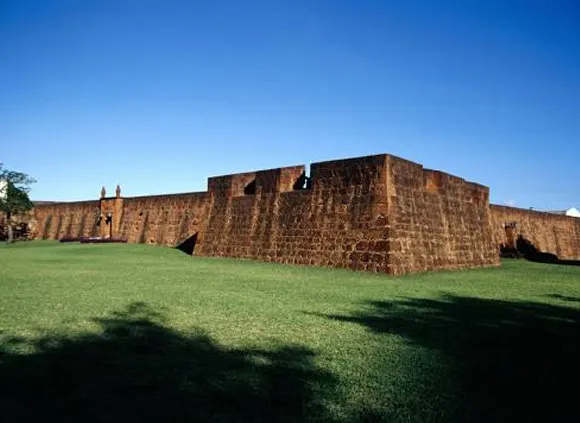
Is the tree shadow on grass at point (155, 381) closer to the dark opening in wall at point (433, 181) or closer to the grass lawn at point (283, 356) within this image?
the grass lawn at point (283, 356)

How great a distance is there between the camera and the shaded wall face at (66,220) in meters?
29.0

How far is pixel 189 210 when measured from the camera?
2203 cm

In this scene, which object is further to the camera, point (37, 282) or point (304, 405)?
point (37, 282)

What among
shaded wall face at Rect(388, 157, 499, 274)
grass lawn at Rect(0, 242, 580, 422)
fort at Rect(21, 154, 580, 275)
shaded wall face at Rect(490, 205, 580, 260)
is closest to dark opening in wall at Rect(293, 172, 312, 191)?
fort at Rect(21, 154, 580, 275)

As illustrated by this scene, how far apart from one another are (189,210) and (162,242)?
8.28 feet

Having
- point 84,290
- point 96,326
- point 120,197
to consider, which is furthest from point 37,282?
point 120,197

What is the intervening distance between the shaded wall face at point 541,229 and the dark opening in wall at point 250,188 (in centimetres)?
1287

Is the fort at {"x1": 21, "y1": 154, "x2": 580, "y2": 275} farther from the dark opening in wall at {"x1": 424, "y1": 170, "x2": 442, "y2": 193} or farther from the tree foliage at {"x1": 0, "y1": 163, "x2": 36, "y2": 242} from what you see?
the tree foliage at {"x1": 0, "y1": 163, "x2": 36, "y2": 242}

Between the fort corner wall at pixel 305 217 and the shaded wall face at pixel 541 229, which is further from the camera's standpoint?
the shaded wall face at pixel 541 229

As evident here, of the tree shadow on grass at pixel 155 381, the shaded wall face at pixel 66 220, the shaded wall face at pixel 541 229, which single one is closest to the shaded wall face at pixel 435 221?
the shaded wall face at pixel 541 229

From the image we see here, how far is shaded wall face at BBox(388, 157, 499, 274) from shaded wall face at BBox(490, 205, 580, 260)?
6660 mm

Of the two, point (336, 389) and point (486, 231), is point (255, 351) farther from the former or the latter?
point (486, 231)

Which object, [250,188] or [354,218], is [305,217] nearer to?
[354,218]

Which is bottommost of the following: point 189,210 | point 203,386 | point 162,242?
point 203,386
